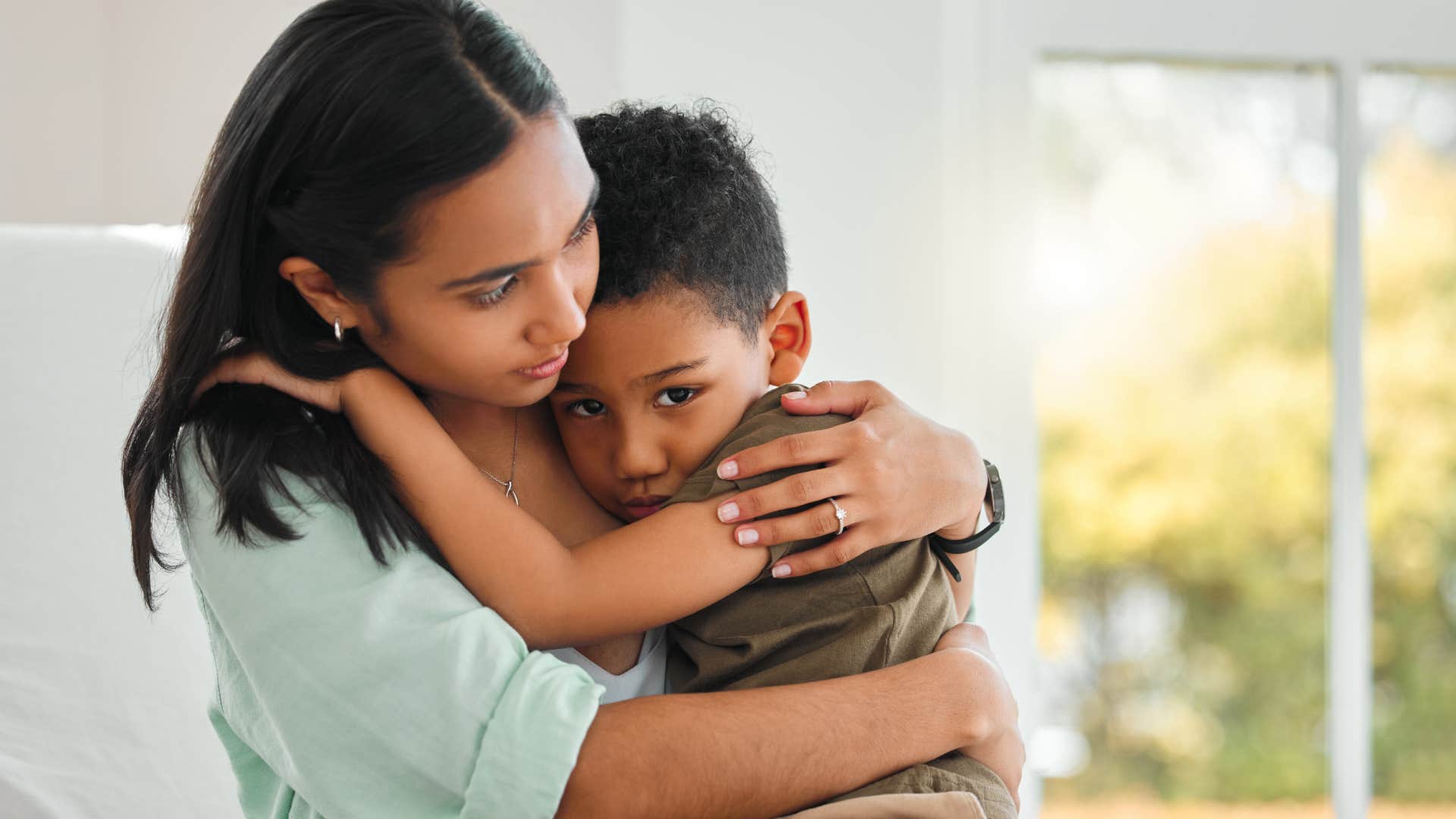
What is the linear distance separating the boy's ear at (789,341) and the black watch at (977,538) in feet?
0.73

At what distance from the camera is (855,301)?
2008 mm

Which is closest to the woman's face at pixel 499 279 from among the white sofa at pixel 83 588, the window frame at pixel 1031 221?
the white sofa at pixel 83 588

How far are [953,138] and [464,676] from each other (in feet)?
4.97

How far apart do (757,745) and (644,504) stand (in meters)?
0.29

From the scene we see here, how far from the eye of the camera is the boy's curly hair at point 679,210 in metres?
1.04

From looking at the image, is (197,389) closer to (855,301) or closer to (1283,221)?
(855,301)

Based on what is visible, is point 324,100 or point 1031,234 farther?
point 1031,234

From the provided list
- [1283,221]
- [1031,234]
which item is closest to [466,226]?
[1031,234]

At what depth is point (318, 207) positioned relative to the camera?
2.77 feet

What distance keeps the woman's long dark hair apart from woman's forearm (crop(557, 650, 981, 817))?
212 mm

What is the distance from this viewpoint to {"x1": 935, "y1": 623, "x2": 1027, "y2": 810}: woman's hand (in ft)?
3.22

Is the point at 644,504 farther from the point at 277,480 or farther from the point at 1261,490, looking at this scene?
the point at 1261,490

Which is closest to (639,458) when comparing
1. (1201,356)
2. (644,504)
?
(644,504)

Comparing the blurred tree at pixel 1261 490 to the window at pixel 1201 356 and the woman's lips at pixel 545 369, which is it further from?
the woman's lips at pixel 545 369
